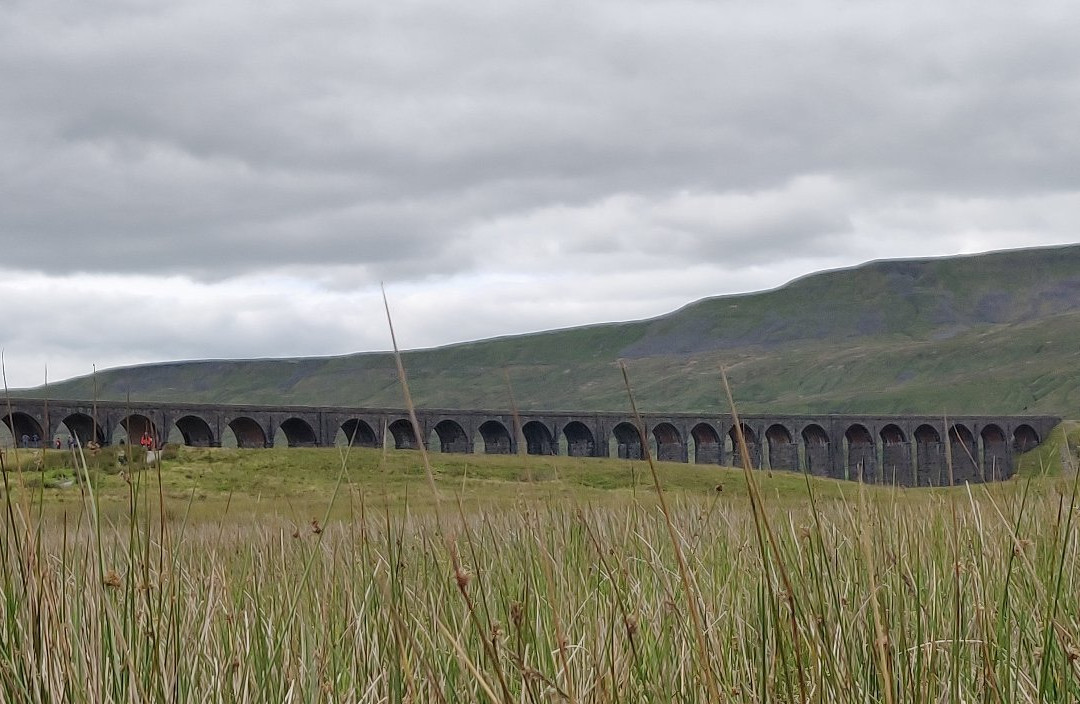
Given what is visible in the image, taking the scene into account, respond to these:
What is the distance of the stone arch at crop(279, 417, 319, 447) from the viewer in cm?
6919

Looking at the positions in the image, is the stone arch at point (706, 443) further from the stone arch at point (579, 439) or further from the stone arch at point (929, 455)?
the stone arch at point (929, 455)

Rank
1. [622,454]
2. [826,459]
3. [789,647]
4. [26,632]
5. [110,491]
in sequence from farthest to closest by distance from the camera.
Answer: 1. [826,459]
2. [622,454]
3. [110,491]
4. [789,647]
5. [26,632]

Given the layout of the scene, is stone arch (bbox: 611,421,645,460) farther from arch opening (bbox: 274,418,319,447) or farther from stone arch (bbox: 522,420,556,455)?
arch opening (bbox: 274,418,319,447)

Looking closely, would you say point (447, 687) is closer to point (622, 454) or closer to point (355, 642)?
point (355, 642)

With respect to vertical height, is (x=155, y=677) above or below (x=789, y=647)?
above

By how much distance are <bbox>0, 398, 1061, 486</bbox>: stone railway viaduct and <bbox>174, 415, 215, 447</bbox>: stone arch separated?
6 centimetres

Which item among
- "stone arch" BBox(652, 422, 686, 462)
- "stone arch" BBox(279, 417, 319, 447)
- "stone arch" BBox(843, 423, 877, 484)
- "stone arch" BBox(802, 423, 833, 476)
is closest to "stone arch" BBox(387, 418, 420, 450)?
"stone arch" BBox(279, 417, 319, 447)

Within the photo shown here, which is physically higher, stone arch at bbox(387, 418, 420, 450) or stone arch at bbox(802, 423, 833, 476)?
stone arch at bbox(387, 418, 420, 450)

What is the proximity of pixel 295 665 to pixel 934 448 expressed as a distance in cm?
8926

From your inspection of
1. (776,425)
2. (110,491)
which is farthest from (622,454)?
(110,491)

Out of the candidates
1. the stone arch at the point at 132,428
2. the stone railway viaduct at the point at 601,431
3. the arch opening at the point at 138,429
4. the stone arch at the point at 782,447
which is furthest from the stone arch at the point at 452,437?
the stone arch at the point at 782,447

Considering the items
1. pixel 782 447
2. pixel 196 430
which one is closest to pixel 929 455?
pixel 782 447

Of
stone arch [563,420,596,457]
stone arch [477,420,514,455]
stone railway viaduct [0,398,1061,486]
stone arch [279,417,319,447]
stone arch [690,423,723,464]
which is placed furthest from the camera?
stone arch [690,423,723,464]

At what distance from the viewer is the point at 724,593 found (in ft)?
14.0
